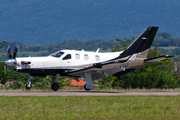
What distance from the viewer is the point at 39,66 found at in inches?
1211

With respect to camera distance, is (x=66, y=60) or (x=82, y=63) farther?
(x=82, y=63)

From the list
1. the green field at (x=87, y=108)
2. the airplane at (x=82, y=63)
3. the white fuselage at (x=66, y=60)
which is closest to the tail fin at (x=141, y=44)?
the airplane at (x=82, y=63)

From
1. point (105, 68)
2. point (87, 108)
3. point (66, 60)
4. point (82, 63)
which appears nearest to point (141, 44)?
point (105, 68)

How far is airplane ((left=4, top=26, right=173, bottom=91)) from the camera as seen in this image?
3036 centimetres

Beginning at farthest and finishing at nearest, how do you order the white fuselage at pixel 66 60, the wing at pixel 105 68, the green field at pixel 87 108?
the white fuselage at pixel 66 60 < the wing at pixel 105 68 < the green field at pixel 87 108

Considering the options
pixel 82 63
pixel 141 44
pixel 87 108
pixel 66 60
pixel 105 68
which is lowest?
pixel 87 108

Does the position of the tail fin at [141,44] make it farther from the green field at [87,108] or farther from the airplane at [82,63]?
the green field at [87,108]

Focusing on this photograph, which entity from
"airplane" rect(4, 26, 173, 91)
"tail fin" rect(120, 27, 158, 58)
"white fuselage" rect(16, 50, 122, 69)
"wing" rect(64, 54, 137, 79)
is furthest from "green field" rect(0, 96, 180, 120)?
"tail fin" rect(120, 27, 158, 58)

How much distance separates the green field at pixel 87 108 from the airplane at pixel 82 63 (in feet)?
23.3

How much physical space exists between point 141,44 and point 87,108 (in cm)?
1507

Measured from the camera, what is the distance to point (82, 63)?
31797 mm

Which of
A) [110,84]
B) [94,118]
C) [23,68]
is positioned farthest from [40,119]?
[110,84]

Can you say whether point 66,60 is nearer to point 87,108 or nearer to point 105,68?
point 105,68

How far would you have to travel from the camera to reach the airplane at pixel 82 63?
30.4m
